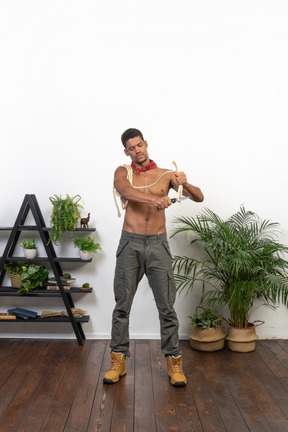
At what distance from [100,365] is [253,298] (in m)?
1.51

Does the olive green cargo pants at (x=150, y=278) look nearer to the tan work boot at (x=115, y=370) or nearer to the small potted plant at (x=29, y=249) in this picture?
the tan work boot at (x=115, y=370)

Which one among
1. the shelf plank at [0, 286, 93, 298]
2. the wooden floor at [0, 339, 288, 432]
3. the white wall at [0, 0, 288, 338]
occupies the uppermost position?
the white wall at [0, 0, 288, 338]

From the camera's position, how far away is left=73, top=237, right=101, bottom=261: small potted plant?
4.28 metres

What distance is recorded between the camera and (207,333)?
414cm

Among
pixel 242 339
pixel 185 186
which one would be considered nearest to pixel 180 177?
pixel 185 186

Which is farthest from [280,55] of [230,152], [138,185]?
[138,185]

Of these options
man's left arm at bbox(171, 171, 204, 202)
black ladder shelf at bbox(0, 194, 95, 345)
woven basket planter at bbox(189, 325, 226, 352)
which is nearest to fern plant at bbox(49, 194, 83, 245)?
black ladder shelf at bbox(0, 194, 95, 345)

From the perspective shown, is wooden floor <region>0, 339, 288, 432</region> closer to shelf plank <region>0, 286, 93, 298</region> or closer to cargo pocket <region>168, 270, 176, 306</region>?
shelf plank <region>0, 286, 93, 298</region>

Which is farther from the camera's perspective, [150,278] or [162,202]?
[150,278]

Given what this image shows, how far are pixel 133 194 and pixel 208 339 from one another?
1.49 meters

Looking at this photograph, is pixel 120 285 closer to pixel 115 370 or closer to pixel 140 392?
pixel 115 370

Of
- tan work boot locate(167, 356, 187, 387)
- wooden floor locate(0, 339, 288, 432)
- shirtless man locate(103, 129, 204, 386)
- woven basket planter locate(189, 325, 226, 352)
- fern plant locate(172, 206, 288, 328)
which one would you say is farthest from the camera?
woven basket planter locate(189, 325, 226, 352)

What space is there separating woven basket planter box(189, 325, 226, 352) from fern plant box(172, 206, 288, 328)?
0.19m

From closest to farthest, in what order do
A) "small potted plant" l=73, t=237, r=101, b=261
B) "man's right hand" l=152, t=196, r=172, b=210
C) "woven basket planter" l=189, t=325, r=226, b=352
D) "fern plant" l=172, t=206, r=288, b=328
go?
"man's right hand" l=152, t=196, r=172, b=210
"fern plant" l=172, t=206, r=288, b=328
"woven basket planter" l=189, t=325, r=226, b=352
"small potted plant" l=73, t=237, r=101, b=261
